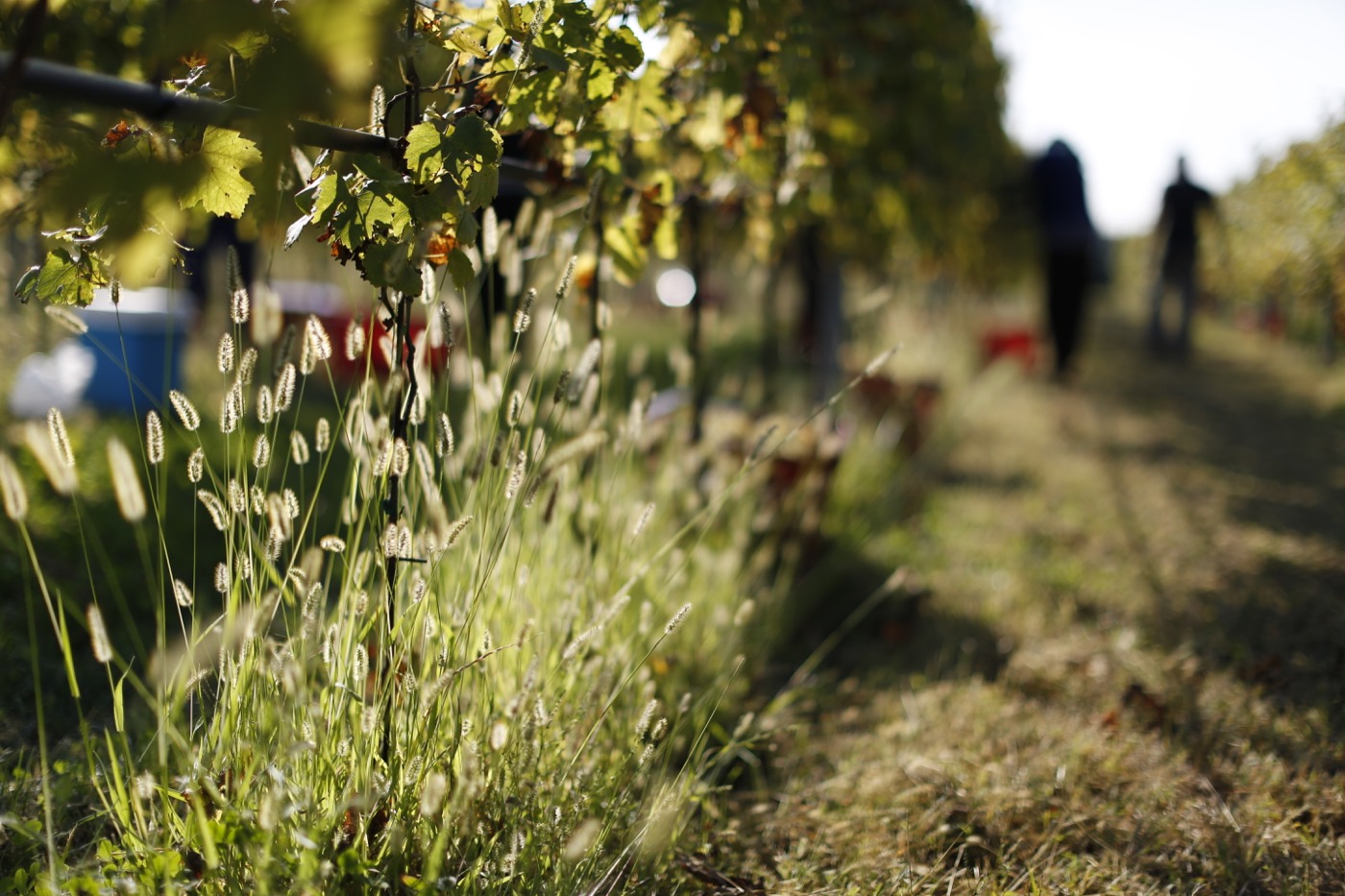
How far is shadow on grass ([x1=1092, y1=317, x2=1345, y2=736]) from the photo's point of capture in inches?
90.4

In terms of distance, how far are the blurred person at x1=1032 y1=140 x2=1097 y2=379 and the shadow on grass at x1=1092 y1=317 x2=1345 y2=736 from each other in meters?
0.92

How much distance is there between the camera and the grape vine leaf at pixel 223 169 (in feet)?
4.02

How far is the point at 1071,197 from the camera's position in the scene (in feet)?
24.0

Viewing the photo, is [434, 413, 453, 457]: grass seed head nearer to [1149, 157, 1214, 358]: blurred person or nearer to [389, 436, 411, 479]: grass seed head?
[389, 436, 411, 479]: grass seed head

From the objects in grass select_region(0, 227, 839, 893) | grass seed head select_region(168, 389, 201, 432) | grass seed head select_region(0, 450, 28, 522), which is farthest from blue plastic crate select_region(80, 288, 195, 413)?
grass seed head select_region(0, 450, 28, 522)

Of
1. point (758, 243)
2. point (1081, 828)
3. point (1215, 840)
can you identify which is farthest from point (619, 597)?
point (758, 243)

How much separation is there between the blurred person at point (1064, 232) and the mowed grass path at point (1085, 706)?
10.5 feet

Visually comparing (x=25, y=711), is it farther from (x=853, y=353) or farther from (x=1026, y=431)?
(x=853, y=353)

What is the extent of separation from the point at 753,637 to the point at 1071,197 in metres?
6.29

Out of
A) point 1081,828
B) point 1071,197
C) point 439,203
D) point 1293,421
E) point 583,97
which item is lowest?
point 1081,828

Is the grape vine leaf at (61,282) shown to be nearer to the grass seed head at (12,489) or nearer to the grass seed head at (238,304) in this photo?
the grass seed head at (238,304)

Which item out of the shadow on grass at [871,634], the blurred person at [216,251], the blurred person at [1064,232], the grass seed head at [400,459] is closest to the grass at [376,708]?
the grass seed head at [400,459]

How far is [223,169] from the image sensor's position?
1230 millimetres

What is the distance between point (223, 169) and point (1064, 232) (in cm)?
718
